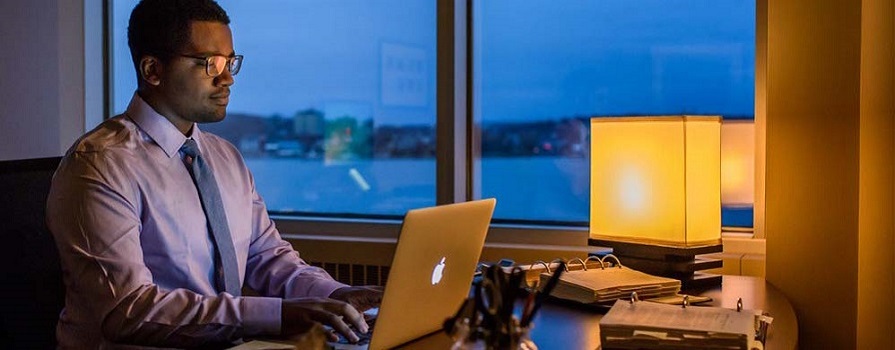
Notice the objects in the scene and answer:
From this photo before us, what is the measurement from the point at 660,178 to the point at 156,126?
113cm

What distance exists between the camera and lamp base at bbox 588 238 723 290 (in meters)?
2.27

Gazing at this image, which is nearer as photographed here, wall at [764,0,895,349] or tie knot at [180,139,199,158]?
tie knot at [180,139,199,158]

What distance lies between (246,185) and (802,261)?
133cm

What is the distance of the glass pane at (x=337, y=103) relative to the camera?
11.0 feet

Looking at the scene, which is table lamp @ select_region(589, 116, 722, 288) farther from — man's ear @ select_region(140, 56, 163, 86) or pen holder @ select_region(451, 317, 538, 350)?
pen holder @ select_region(451, 317, 538, 350)

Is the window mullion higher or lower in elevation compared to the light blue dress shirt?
higher

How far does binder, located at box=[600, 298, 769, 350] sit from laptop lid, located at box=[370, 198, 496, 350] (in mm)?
268

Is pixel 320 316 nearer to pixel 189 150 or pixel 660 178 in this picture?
pixel 189 150

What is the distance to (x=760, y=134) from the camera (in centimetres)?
273

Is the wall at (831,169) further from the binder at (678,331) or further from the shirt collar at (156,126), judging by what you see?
the shirt collar at (156,126)

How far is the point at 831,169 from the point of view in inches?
89.4

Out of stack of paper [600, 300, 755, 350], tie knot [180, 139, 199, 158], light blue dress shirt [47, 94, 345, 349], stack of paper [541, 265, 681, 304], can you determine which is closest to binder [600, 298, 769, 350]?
stack of paper [600, 300, 755, 350]

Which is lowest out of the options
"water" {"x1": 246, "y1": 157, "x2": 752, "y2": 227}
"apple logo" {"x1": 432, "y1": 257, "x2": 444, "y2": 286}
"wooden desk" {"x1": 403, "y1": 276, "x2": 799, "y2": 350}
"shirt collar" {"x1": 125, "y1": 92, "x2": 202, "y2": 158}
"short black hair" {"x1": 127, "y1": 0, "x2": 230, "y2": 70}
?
"wooden desk" {"x1": 403, "y1": 276, "x2": 799, "y2": 350}

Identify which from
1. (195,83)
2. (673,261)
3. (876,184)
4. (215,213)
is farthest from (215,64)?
(876,184)
